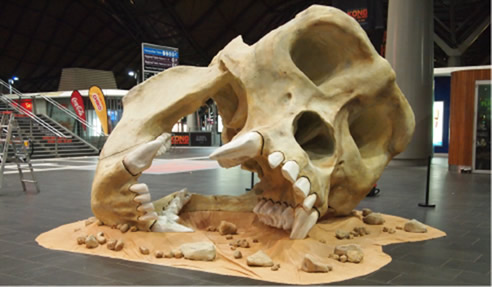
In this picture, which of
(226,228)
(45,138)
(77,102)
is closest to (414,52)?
(226,228)

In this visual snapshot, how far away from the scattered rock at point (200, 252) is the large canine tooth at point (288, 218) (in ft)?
2.40

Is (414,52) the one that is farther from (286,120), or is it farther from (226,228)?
(226,228)

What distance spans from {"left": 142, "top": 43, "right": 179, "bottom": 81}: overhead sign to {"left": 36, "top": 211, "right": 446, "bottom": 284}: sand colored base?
6425 mm

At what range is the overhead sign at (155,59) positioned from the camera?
1114cm

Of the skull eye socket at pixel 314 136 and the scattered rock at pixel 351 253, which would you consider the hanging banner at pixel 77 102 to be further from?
the scattered rock at pixel 351 253

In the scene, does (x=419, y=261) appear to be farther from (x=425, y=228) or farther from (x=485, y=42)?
(x=485, y=42)

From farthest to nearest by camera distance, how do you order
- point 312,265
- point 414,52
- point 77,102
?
1. point 77,102
2. point 414,52
3. point 312,265

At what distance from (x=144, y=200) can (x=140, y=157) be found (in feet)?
1.39

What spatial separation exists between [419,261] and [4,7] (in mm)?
34544

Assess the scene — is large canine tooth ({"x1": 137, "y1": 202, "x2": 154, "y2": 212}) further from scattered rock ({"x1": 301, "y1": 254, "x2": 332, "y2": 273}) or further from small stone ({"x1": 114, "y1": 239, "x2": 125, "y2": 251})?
scattered rock ({"x1": 301, "y1": 254, "x2": 332, "y2": 273})

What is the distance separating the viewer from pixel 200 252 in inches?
155

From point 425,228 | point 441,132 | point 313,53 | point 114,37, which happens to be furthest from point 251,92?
point 114,37

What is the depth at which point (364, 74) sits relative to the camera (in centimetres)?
481

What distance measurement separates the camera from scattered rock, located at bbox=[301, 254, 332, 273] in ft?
11.7
